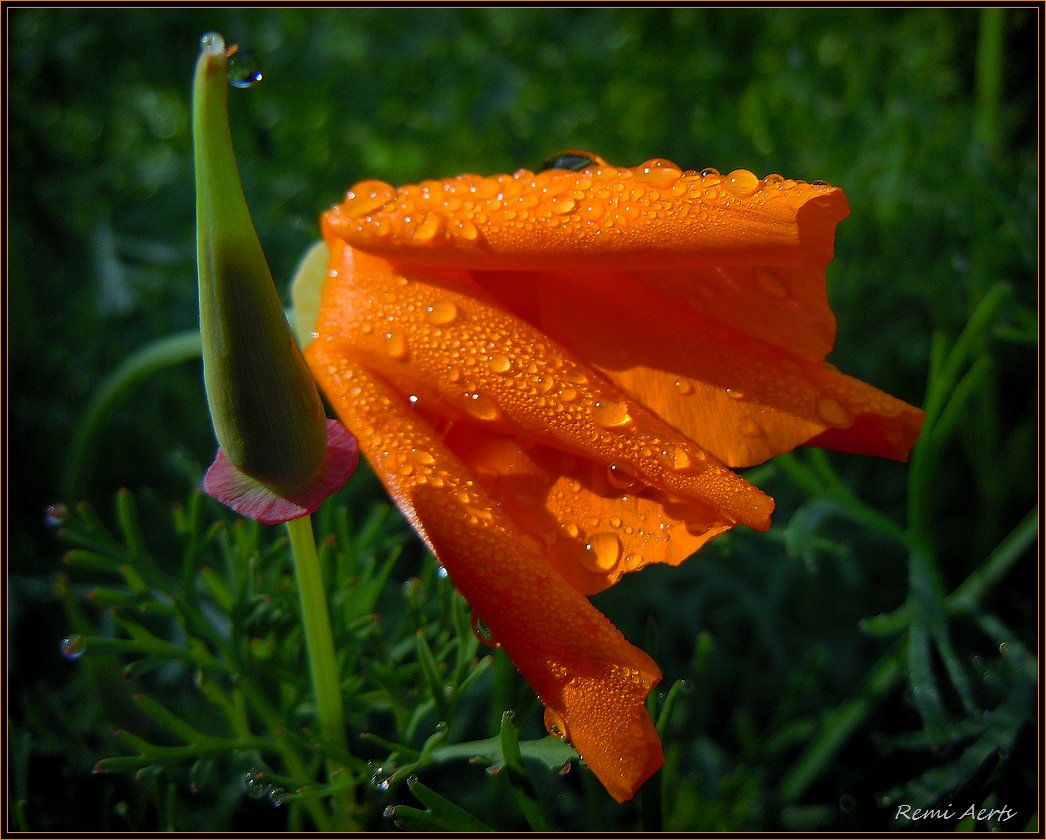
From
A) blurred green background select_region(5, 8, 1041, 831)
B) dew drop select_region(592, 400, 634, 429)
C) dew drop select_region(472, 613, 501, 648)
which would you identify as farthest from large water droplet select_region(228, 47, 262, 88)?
blurred green background select_region(5, 8, 1041, 831)

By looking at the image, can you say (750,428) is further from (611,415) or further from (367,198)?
(367,198)

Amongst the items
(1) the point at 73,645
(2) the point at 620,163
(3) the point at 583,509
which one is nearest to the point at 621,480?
(3) the point at 583,509

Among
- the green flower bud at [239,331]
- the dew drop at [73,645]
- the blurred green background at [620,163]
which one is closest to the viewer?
the green flower bud at [239,331]

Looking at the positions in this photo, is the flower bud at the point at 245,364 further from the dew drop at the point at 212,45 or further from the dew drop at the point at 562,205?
the dew drop at the point at 562,205

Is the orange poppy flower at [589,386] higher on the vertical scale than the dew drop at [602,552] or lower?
higher

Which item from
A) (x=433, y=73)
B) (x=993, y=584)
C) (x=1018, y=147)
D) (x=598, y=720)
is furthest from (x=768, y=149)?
(x=598, y=720)

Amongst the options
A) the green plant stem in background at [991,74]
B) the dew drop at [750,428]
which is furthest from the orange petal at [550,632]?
the green plant stem in background at [991,74]

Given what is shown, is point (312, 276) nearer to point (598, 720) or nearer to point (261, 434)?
point (261, 434)
